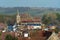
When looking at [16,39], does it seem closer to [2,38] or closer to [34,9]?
[2,38]

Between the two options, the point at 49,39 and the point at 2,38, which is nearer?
the point at 49,39

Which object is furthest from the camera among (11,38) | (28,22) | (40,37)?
(28,22)

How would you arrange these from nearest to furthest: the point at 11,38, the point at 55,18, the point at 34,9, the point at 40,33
Result: the point at 11,38, the point at 40,33, the point at 55,18, the point at 34,9

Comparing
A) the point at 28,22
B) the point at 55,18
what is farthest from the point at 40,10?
the point at 28,22

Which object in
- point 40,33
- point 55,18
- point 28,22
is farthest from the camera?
point 55,18

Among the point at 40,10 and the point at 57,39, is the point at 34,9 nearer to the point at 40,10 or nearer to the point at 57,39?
the point at 40,10

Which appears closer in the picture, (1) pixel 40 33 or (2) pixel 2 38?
(2) pixel 2 38

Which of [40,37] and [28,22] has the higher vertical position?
[40,37]

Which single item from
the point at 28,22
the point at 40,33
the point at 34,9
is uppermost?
the point at 40,33

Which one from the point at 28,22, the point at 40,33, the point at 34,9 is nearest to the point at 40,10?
the point at 34,9
